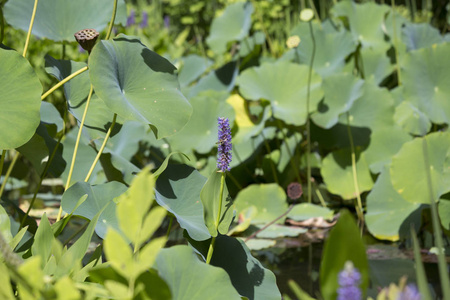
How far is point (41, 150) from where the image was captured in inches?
42.0

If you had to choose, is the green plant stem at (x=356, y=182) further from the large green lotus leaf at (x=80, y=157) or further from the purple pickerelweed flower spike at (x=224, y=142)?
the purple pickerelweed flower spike at (x=224, y=142)

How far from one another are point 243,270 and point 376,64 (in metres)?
1.56

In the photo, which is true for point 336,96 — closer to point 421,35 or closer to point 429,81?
point 429,81

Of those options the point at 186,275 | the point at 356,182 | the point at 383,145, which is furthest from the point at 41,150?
the point at 383,145

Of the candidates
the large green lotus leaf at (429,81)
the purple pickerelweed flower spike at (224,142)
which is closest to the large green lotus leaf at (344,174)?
the large green lotus leaf at (429,81)

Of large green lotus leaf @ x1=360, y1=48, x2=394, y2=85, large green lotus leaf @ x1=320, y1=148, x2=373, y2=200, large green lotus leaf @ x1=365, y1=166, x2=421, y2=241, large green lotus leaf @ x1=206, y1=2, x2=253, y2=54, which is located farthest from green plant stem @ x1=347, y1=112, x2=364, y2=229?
large green lotus leaf @ x1=206, y1=2, x2=253, y2=54

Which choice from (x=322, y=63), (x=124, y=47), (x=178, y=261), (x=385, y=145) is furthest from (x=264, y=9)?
(x=178, y=261)

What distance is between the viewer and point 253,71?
1.87 m

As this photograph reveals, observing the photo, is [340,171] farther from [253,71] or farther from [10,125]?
[10,125]

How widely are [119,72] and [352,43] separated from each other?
138cm

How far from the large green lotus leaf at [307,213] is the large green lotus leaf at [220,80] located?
0.66m

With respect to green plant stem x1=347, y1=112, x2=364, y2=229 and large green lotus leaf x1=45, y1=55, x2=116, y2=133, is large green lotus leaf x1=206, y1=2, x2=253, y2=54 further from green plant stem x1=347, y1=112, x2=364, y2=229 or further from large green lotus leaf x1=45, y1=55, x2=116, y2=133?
large green lotus leaf x1=45, y1=55, x2=116, y2=133

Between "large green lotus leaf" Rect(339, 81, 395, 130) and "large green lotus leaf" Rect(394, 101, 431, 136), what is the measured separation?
12 cm

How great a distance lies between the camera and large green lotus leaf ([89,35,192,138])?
2.90 feet
